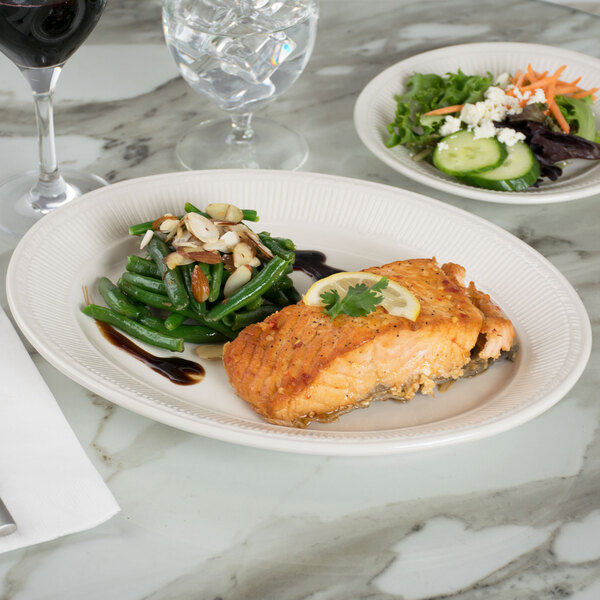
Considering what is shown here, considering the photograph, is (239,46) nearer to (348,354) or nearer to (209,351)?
(209,351)

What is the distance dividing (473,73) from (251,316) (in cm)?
221

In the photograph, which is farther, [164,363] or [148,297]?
[148,297]

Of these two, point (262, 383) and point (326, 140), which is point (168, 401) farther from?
point (326, 140)


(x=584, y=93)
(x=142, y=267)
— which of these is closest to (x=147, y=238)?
(x=142, y=267)

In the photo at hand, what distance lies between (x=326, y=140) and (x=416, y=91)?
47 centimetres

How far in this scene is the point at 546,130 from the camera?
3.51 metres

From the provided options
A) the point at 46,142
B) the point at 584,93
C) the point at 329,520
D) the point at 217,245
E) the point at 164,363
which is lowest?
the point at 329,520

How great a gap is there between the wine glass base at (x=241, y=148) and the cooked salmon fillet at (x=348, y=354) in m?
1.26

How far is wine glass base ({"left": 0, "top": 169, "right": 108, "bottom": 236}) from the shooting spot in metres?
3.09

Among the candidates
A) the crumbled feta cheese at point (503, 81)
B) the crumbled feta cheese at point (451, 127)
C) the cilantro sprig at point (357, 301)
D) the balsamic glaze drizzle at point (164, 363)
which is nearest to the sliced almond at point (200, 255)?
the balsamic glaze drizzle at point (164, 363)

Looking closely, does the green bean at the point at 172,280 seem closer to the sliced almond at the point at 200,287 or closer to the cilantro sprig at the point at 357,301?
the sliced almond at the point at 200,287

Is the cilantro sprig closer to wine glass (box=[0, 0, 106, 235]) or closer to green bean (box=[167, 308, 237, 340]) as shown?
green bean (box=[167, 308, 237, 340])

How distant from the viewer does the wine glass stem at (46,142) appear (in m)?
2.93

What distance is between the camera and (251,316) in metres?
2.62
